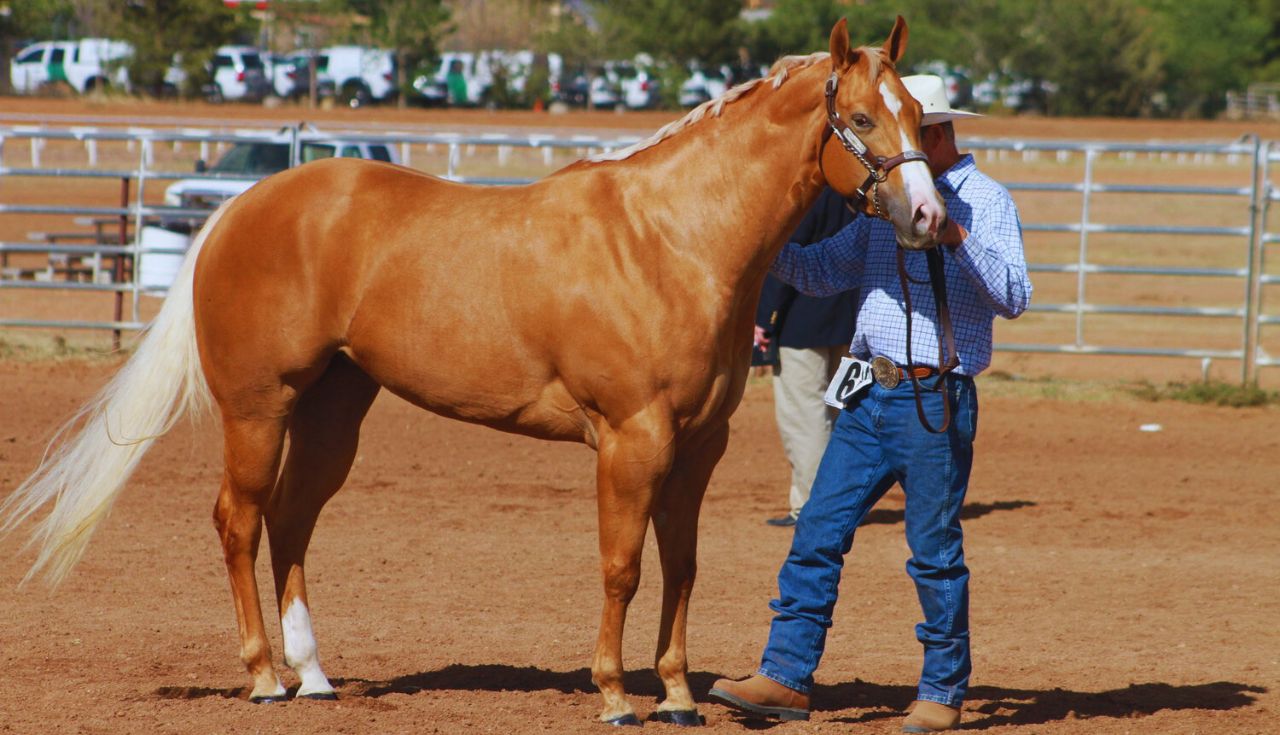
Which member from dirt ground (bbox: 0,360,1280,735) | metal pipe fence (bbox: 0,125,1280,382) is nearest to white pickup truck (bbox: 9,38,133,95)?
metal pipe fence (bbox: 0,125,1280,382)

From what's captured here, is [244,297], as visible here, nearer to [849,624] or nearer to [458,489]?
[849,624]

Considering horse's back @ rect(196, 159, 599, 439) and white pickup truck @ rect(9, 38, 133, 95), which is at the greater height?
white pickup truck @ rect(9, 38, 133, 95)

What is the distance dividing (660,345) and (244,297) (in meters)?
1.43

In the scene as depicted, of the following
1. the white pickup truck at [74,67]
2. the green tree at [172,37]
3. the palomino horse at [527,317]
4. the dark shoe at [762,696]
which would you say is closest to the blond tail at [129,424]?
the palomino horse at [527,317]

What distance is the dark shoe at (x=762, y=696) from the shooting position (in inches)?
175

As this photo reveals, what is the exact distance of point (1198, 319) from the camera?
55.7ft

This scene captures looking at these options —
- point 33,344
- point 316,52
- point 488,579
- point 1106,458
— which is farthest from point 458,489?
point 316,52

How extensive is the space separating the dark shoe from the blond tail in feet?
6.56

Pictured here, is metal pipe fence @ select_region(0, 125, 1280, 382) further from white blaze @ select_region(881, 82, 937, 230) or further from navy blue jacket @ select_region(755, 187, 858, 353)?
white blaze @ select_region(881, 82, 937, 230)

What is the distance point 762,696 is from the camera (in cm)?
444

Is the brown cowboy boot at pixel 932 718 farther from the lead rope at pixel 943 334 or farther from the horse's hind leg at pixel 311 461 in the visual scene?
the horse's hind leg at pixel 311 461

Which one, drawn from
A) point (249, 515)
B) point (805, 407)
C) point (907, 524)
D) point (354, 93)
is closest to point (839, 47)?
point (907, 524)

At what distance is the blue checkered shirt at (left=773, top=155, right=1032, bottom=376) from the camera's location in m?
4.13

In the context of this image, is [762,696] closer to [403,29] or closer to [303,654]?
[303,654]
